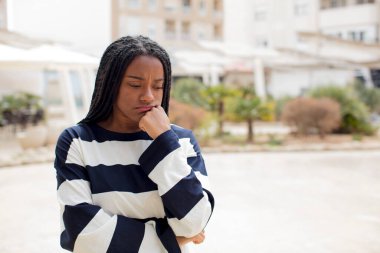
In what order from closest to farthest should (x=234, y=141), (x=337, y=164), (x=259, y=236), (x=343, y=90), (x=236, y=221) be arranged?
(x=259, y=236) → (x=236, y=221) → (x=337, y=164) → (x=234, y=141) → (x=343, y=90)

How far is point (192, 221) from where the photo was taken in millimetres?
1432

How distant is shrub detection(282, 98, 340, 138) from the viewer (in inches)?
499

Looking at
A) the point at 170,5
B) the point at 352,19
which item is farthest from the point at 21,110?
the point at 170,5

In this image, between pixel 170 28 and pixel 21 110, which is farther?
pixel 170 28

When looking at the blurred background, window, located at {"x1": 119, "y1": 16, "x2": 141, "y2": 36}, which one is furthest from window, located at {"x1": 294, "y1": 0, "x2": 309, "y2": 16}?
window, located at {"x1": 119, "y1": 16, "x2": 141, "y2": 36}

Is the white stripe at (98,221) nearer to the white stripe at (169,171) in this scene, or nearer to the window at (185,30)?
the white stripe at (169,171)

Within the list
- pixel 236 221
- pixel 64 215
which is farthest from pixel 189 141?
pixel 236 221

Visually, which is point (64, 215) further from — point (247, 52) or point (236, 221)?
point (247, 52)

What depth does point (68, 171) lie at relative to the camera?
144cm

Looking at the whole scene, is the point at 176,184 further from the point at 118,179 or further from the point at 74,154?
the point at 74,154

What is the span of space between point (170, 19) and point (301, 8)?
11850mm

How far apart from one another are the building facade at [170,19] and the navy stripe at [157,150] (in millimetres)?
35734

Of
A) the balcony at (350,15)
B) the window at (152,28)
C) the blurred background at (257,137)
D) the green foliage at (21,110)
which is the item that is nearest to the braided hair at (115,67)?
the blurred background at (257,137)

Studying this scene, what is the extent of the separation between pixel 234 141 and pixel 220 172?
3.82m
